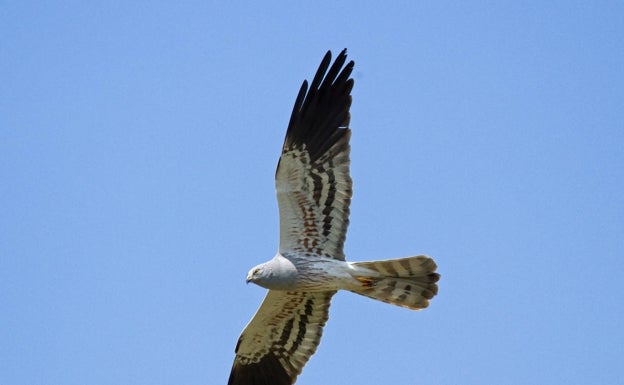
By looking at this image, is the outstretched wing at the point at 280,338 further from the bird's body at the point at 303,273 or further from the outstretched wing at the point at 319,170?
the outstretched wing at the point at 319,170

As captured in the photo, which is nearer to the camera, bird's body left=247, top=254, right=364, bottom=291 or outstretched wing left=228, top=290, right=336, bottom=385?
bird's body left=247, top=254, right=364, bottom=291

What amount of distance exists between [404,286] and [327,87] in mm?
2502

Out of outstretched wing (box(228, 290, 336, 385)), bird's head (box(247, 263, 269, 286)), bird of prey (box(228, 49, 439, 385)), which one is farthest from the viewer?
outstretched wing (box(228, 290, 336, 385))

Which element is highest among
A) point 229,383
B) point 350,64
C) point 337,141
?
point 350,64

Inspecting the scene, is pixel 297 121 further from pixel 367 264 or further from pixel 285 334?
pixel 285 334

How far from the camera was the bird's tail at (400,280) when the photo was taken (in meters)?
10.1

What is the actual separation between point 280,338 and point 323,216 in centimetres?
189

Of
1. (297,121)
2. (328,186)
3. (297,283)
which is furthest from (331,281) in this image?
(297,121)

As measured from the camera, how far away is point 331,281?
10258 mm

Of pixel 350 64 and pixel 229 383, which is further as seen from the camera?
pixel 229 383

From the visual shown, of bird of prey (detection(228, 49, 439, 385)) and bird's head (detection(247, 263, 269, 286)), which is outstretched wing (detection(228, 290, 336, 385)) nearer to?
bird of prey (detection(228, 49, 439, 385))

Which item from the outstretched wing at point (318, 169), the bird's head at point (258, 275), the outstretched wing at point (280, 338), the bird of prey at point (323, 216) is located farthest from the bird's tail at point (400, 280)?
the bird's head at point (258, 275)

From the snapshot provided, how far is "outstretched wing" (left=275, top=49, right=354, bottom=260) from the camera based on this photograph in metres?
Result: 10.2

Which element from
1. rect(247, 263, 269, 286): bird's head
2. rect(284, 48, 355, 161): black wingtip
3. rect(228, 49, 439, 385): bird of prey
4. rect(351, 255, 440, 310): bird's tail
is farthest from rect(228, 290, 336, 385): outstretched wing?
rect(284, 48, 355, 161): black wingtip
